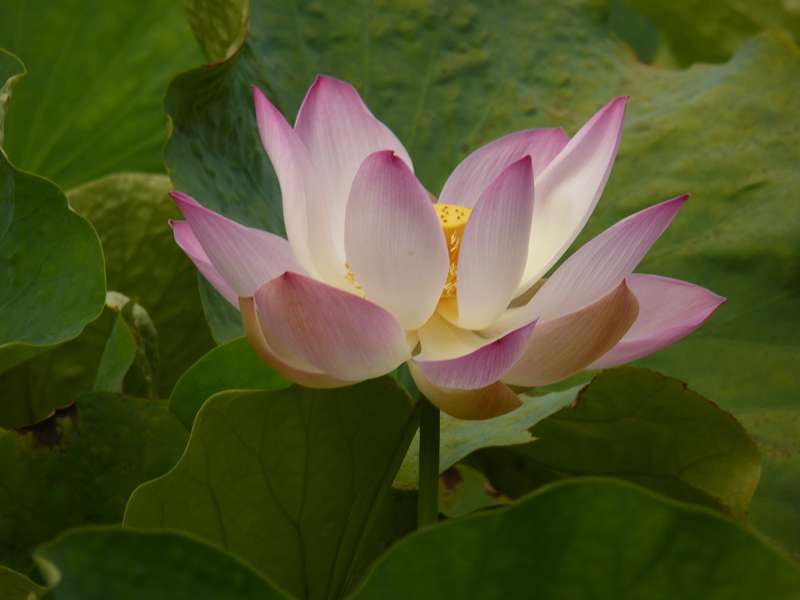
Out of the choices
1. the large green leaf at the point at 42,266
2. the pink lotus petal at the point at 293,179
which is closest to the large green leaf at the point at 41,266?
the large green leaf at the point at 42,266

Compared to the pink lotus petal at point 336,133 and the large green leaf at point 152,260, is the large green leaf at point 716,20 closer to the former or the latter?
the large green leaf at point 152,260

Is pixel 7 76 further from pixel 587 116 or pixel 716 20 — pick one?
pixel 716 20

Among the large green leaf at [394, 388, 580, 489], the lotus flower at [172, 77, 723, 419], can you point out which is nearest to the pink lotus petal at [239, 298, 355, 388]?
the lotus flower at [172, 77, 723, 419]

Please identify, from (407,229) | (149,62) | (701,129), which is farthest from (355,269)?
(149,62)

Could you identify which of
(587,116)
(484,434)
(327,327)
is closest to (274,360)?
(327,327)

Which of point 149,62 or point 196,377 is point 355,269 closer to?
point 196,377

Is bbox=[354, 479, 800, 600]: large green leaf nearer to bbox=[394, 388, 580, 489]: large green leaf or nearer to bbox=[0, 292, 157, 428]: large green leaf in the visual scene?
bbox=[394, 388, 580, 489]: large green leaf

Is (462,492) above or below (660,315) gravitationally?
below
